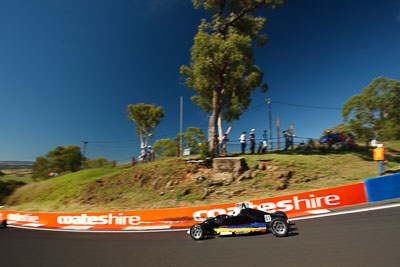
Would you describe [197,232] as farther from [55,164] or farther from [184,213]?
[55,164]

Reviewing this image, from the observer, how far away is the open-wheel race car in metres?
5.59

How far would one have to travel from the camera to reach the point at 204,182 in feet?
45.8

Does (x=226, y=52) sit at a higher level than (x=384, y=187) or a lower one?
higher

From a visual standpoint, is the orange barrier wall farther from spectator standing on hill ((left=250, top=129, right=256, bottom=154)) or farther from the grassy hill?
spectator standing on hill ((left=250, top=129, right=256, bottom=154))

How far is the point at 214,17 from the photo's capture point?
53.2 feet

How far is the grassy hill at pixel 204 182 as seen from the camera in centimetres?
1173

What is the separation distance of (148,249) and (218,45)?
14.0 meters

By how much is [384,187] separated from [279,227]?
5056 millimetres

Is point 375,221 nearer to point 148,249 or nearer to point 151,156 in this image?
point 148,249

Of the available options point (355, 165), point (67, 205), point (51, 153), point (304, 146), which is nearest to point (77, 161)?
point (51, 153)

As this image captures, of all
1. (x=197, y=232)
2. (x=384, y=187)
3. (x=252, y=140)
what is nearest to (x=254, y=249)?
(x=197, y=232)

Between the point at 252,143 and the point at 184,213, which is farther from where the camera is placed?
the point at 252,143

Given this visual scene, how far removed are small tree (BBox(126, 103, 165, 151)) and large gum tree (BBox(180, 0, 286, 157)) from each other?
19879 mm

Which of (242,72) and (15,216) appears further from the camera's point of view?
(242,72)
